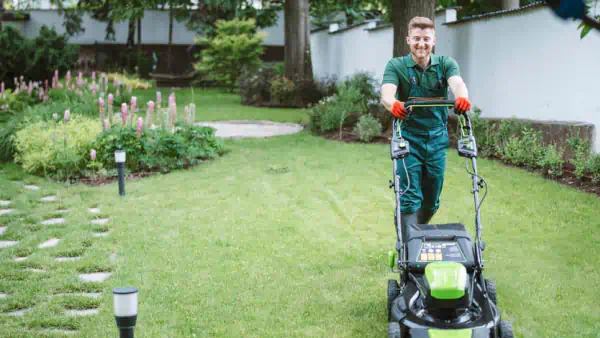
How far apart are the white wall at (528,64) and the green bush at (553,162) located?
0.52 meters

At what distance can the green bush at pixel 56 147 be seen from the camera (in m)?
10.1

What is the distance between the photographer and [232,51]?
1117 inches

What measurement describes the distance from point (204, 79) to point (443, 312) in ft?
90.6

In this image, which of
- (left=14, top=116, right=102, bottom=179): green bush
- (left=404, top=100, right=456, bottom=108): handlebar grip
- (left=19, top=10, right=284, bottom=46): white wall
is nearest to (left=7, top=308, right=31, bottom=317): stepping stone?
(left=404, top=100, right=456, bottom=108): handlebar grip

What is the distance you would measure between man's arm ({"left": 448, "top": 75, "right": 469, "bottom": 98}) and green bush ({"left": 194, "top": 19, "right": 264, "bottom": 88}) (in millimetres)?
23620

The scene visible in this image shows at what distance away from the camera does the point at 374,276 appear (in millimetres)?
5656

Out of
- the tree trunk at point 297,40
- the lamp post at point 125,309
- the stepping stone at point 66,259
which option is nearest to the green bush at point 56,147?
the stepping stone at point 66,259

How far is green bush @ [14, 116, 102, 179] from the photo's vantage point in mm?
10117

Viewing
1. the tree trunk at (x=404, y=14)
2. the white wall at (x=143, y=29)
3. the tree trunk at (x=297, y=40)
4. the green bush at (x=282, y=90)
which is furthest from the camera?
the white wall at (x=143, y=29)

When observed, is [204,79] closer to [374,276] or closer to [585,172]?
[585,172]

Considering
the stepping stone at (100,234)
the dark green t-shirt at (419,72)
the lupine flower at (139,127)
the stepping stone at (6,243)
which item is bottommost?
the stepping stone at (6,243)

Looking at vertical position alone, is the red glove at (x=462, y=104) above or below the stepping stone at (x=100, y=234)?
above

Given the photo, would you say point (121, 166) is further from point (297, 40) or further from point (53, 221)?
point (297, 40)

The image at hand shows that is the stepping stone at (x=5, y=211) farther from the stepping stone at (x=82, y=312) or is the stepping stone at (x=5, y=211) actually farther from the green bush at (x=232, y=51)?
the green bush at (x=232, y=51)
